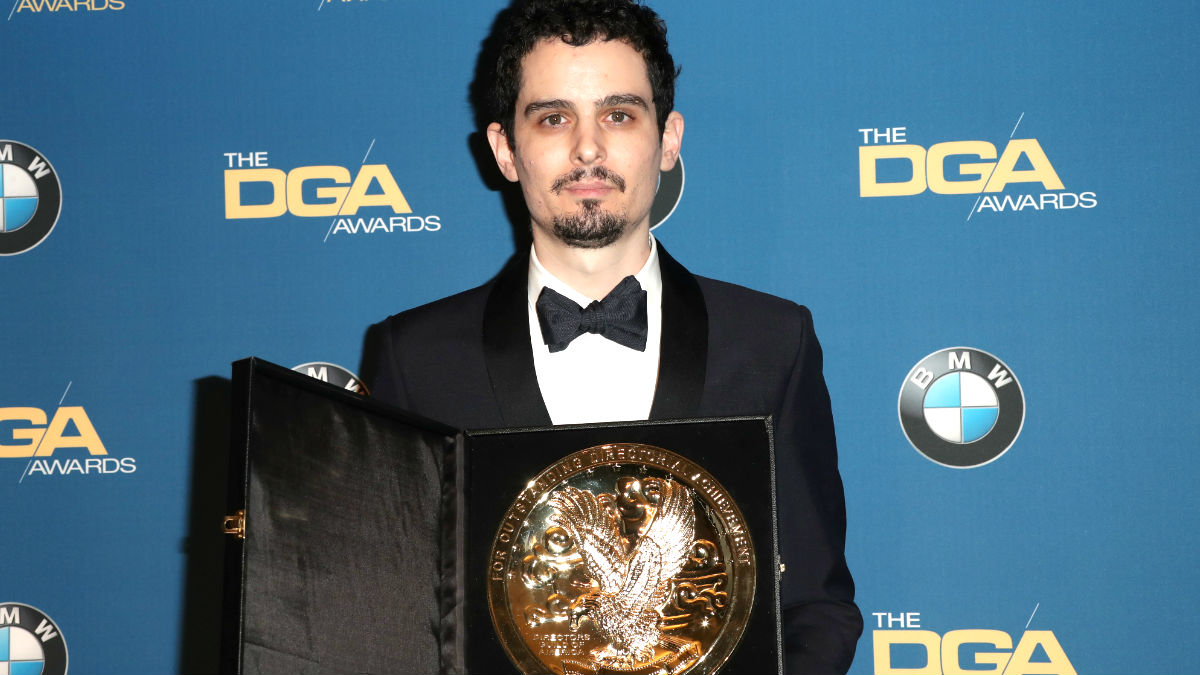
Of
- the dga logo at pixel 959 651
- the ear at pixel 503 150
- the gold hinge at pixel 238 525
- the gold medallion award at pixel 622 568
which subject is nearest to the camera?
the gold hinge at pixel 238 525

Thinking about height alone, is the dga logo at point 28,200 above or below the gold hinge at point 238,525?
above

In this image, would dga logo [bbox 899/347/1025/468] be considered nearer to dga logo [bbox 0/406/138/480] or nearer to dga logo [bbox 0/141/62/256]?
dga logo [bbox 0/406/138/480]

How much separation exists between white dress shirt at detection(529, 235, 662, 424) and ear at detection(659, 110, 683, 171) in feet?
0.78

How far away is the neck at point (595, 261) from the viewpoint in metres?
2.10

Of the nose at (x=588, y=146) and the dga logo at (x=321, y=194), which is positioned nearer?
the nose at (x=588, y=146)

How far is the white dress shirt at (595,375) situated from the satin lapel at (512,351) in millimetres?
32

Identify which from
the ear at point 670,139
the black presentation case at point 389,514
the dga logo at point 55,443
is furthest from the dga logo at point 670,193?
the dga logo at point 55,443

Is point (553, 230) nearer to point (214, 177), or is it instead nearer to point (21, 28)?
point (214, 177)

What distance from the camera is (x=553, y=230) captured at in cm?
206

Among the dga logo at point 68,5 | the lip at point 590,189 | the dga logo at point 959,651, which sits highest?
the dga logo at point 68,5

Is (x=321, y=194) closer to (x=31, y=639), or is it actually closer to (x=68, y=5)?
(x=68, y=5)

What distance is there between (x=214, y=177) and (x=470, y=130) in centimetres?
65

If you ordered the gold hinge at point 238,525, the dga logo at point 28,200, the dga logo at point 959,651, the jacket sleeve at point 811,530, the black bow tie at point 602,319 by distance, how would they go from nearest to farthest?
the gold hinge at point 238,525
the jacket sleeve at point 811,530
the black bow tie at point 602,319
the dga logo at point 959,651
the dga logo at point 28,200

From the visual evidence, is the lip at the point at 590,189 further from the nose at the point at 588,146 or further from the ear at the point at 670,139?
the ear at the point at 670,139
